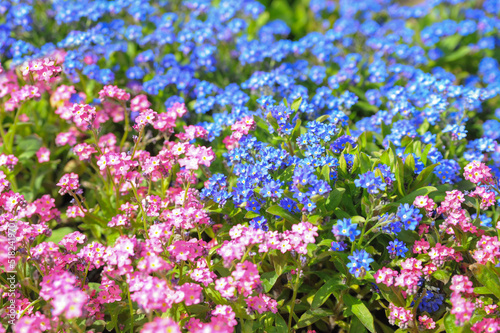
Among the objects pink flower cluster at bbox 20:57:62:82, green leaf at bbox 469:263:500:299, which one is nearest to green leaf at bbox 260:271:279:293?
green leaf at bbox 469:263:500:299

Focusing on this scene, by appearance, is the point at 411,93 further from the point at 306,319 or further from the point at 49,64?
the point at 49,64

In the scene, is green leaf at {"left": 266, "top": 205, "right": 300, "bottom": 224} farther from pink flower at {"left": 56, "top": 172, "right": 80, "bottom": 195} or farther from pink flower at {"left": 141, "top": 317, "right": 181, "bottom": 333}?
pink flower at {"left": 56, "top": 172, "right": 80, "bottom": 195}

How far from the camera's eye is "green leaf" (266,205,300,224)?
3.27m

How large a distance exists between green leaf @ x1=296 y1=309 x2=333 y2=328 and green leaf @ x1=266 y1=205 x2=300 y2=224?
2.26 ft

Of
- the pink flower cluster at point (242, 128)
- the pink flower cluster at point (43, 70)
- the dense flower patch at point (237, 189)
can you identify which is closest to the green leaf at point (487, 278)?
the dense flower patch at point (237, 189)

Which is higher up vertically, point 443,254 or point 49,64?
point 49,64

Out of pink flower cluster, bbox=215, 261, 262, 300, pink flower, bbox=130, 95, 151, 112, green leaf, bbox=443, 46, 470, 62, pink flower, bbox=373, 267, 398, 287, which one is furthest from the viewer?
green leaf, bbox=443, 46, 470, 62

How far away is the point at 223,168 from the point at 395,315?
6.46ft

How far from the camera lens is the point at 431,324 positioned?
326 cm

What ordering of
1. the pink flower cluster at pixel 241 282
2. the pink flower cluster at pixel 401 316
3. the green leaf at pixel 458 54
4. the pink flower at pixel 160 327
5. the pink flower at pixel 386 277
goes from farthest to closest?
the green leaf at pixel 458 54
the pink flower cluster at pixel 401 316
the pink flower at pixel 386 277
the pink flower cluster at pixel 241 282
the pink flower at pixel 160 327

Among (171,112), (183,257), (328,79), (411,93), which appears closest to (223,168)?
(171,112)

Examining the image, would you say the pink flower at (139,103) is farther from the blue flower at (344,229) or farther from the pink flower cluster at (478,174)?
the pink flower cluster at (478,174)

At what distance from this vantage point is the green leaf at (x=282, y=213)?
3266 millimetres

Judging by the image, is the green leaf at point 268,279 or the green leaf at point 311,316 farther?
the green leaf at point 311,316
